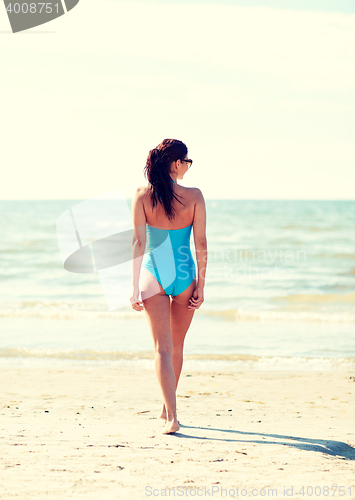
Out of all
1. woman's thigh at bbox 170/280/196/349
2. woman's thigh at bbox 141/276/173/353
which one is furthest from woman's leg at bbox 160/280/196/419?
woman's thigh at bbox 141/276/173/353

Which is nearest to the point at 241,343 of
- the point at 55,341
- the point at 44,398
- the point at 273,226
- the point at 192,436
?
the point at 55,341

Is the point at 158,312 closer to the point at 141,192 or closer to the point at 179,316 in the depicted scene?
the point at 179,316

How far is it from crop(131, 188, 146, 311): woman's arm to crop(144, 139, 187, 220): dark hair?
10 centimetres

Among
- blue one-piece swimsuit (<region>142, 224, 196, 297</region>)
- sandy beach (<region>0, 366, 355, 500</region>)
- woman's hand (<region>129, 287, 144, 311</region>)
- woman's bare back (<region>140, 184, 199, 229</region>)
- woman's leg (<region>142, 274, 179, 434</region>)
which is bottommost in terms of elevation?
sandy beach (<region>0, 366, 355, 500</region>)

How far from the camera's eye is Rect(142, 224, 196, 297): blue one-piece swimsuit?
128 inches

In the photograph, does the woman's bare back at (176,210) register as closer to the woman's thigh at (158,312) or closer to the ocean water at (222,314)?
the woman's thigh at (158,312)

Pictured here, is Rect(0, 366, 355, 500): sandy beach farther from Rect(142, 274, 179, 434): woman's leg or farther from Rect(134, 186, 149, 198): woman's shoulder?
Rect(134, 186, 149, 198): woman's shoulder

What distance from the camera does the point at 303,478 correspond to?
2520mm

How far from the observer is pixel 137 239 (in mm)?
3297

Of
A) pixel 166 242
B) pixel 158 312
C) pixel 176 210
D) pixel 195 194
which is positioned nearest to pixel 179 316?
pixel 158 312

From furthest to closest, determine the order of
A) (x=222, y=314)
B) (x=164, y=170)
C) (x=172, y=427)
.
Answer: (x=222, y=314), (x=172, y=427), (x=164, y=170)

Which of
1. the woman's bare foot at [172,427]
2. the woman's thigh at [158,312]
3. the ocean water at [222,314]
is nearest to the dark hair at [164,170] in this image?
the woman's thigh at [158,312]

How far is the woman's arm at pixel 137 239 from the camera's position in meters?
3.23

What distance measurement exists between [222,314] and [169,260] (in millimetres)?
6066
